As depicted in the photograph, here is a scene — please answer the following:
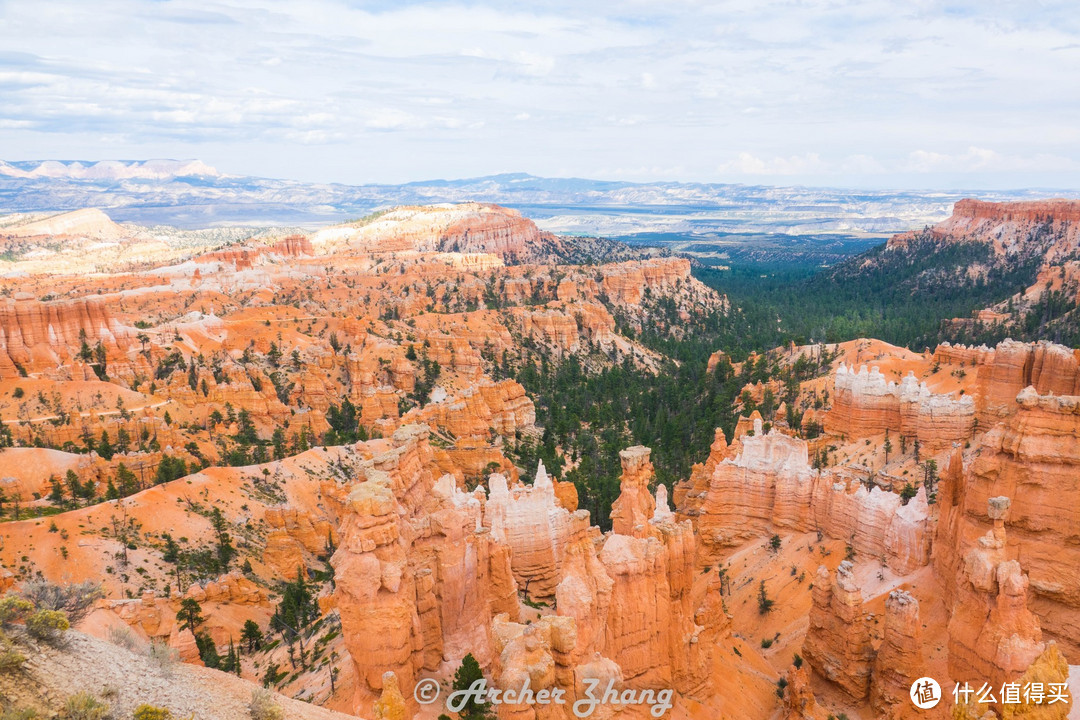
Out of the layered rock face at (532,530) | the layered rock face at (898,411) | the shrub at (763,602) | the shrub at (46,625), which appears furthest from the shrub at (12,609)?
the layered rock face at (898,411)

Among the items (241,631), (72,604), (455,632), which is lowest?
(241,631)

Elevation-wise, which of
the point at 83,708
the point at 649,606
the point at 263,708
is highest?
the point at 83,708

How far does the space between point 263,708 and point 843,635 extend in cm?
1993

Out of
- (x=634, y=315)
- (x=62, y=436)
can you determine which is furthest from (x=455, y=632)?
(x=634, y=315)

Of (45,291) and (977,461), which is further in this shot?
(45,291)

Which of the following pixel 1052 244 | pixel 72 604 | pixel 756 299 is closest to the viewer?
pixel 72 604

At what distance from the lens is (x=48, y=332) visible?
64062 millimetres

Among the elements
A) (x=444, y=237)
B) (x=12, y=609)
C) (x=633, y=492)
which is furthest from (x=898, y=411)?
(x=444, y=237)

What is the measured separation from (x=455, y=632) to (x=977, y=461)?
61.4ft

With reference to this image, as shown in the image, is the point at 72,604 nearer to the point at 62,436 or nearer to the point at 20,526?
the point at 20,526

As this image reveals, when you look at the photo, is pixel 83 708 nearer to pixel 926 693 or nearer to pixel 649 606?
pixel 649 606

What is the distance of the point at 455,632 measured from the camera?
2091cm

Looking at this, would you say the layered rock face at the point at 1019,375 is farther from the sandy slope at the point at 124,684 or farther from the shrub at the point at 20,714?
the shrub at the point at 20,714

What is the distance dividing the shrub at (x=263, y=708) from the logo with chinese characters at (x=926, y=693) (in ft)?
60.6
